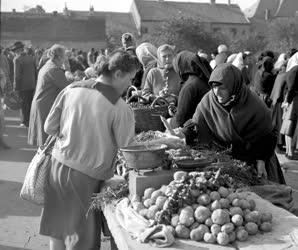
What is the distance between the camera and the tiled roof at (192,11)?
67438mm

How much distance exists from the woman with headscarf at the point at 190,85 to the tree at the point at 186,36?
1173 inches

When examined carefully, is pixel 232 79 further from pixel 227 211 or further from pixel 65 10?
pixel 65 10

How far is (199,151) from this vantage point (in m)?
3.58

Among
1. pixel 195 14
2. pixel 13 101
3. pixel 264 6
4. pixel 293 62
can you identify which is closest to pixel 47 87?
pixel 293 62

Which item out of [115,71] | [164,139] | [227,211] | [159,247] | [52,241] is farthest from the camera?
[164,139]

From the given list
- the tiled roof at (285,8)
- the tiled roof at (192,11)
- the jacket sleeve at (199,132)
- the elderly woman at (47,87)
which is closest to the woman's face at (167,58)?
the elderly woman at (47,87)

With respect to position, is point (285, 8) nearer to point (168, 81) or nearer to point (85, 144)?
point (168, 81)

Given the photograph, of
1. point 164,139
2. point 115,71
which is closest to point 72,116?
point 115,71

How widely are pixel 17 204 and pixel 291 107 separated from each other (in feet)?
15.4

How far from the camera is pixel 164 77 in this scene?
648 centimetres

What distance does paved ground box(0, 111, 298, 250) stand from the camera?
183 inches

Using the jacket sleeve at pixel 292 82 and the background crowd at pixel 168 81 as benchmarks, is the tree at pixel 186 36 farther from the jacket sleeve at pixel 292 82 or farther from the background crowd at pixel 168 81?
the jacket sleeve at pixel 292 82

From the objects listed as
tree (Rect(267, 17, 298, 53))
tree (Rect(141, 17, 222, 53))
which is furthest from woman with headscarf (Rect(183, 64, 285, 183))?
tree (Rect(267, 17, 298, 53))

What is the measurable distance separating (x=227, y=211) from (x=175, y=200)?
0.97 ft
